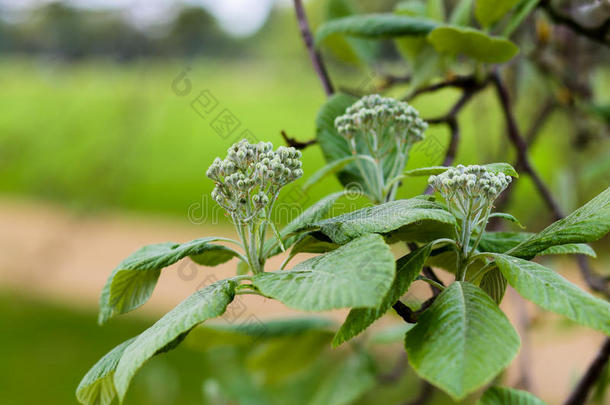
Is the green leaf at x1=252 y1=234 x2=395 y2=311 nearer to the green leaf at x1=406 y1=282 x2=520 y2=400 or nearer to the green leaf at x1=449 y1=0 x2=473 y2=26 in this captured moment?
the green leaf at x1=406 y1=282 x2=520 y2=400

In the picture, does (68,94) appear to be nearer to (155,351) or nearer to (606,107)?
(606,107)

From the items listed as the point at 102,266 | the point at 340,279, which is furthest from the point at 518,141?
the point at 102,266

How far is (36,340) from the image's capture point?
231 inches

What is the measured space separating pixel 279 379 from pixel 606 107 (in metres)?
1.05

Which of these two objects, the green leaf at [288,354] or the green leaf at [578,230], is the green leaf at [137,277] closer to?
the green leaf at [578,230]

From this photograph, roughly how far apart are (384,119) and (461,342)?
0.35m

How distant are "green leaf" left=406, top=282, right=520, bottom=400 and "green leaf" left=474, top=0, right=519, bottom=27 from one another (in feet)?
2.08

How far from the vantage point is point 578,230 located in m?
0.63

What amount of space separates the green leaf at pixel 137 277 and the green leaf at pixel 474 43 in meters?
0.49

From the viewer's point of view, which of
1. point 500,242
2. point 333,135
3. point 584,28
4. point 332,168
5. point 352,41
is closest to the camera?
point 500,242

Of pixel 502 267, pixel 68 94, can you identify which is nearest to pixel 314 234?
pixel 502 267

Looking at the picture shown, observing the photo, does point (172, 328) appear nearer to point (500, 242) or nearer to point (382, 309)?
point (382, 309)

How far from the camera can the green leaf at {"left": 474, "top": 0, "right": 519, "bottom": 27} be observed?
1.04 m

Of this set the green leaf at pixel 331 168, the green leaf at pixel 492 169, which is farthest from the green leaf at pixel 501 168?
the green leaf at pixel 331 168
